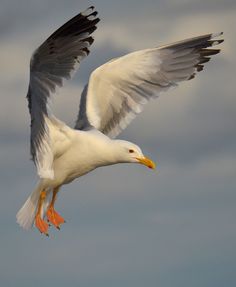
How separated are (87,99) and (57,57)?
3.98m

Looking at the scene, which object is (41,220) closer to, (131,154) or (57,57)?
(131,154)

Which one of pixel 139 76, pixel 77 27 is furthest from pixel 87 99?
pixel 77 27

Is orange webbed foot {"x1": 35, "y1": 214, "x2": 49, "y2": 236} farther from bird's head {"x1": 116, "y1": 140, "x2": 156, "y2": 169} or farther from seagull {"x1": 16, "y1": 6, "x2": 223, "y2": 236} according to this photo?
bird's head {"x1": 116, "y1": 140, "x2": 156, "y2": 169}

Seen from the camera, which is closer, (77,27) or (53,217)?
(77,27)

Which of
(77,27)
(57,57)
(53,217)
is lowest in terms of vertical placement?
(53,217)

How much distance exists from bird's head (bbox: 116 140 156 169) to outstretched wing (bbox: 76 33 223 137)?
2.36 meters

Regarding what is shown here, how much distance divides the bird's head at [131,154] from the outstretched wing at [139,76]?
2.36 meters

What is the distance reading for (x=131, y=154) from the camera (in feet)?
71.2

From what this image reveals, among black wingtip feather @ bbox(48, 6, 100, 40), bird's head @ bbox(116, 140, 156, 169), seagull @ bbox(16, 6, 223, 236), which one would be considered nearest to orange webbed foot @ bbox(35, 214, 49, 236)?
seagull @ bbox(16, 6, 223, 236)

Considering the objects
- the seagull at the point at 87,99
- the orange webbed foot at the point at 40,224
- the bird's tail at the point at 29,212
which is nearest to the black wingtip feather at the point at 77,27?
the seagull at the point at 87,99

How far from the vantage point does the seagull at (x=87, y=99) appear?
19891 mm

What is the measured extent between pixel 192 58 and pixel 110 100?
177 cm

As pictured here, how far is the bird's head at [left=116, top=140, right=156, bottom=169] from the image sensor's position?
Result: 21.6m

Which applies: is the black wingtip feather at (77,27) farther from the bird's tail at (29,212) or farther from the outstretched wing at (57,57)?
the bird's tail at (29,212)
